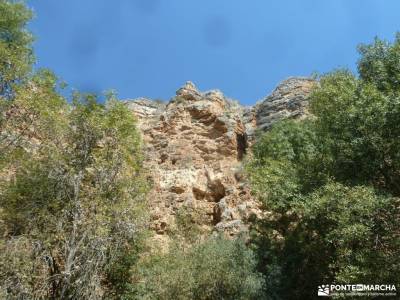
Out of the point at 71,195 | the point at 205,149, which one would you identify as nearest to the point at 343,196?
the point at 71,195

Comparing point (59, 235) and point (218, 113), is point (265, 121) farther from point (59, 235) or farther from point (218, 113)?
point (59, 235)

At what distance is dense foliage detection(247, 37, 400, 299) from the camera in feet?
48.0

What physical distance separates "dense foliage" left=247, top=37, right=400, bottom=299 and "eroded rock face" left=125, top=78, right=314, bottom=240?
355 centimetres

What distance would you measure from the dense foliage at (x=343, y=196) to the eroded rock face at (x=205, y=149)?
3550mm

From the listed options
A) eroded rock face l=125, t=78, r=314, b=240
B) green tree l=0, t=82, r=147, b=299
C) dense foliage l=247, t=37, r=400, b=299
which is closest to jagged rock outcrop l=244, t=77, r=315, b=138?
eroded rock face l=125, t=78, r=314, b=240

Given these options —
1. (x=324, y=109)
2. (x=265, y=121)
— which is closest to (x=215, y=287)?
(x=324, y=109)

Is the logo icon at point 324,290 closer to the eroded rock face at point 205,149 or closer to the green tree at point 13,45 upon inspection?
the eroded rock face at point 205,149

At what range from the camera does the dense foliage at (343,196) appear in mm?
14633

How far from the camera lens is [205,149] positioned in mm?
33094

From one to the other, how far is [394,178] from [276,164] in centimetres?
649

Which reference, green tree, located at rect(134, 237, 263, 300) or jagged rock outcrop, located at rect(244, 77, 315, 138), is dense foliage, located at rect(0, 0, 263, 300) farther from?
jagged rock outcrop, located at rect(244, 77, 315, 138)

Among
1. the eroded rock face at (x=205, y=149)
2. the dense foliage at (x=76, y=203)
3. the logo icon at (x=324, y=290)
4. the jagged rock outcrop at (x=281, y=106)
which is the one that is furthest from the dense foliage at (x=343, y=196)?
the jagged rock outcrop at (x=281, y=106)

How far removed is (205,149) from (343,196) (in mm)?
18334

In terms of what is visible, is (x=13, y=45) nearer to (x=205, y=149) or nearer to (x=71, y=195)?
(x=71, y=195)
